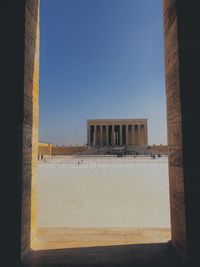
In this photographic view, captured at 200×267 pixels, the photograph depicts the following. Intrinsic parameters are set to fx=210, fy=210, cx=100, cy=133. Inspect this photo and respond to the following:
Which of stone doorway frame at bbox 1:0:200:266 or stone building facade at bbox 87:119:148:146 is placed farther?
stone building facade at bbox 87:119:148:146

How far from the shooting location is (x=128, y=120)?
67.1 meters

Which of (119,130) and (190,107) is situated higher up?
(119,130)

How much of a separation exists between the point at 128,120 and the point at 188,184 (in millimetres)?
64391

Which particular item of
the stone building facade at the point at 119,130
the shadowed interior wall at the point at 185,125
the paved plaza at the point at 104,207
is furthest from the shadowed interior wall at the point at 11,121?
the stone building facade at the point at 119,130

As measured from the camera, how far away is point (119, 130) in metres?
69.5

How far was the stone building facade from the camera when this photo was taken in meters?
67.0

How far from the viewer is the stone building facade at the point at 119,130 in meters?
67.0

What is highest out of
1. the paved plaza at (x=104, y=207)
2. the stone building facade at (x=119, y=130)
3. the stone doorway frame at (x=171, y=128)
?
the stone building facade at (x=119, y=130)

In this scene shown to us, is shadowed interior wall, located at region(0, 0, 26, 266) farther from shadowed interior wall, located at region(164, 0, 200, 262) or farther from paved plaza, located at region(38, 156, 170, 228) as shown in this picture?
shadowed interior wall, located at region(164, 0, 200, 262)

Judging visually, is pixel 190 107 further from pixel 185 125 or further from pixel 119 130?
pixel 119 130

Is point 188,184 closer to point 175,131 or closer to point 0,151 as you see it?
point 175,131

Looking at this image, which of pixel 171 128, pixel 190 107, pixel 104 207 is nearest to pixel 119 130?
pixel 104 207

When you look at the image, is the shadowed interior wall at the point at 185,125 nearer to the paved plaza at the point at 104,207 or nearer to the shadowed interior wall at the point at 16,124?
the paved plaza at the point at 104,207

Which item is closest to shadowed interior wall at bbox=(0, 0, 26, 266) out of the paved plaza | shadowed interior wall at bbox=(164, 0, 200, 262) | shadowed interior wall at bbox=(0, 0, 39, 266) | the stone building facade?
shadowed interior wall at bbox=(0, 0, 39, 266)
